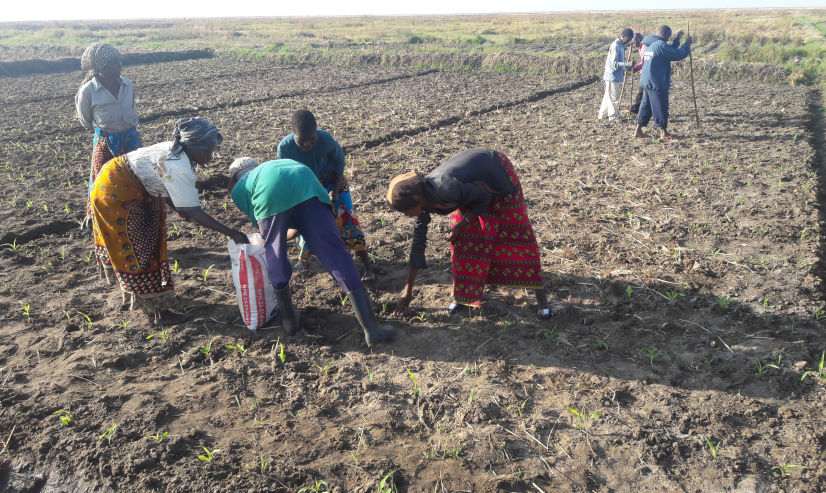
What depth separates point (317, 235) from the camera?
11.7ft

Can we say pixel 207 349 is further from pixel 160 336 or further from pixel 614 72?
pixel 614 72

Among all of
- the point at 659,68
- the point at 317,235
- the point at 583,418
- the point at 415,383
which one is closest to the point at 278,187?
the point at 317,235

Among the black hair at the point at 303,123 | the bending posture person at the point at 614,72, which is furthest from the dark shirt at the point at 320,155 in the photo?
the bending posture person at the point at 614,72

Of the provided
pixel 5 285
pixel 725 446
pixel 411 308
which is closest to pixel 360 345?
pixel 411 308

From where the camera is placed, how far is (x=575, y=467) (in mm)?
2855

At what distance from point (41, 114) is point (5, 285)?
10.0 metres

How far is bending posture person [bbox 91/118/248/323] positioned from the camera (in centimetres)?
359

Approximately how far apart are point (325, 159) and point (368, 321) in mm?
1322

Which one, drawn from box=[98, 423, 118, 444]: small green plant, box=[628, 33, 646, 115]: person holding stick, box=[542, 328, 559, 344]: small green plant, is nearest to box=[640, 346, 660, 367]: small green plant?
box=[542, 328, 559, 344]: small green plant

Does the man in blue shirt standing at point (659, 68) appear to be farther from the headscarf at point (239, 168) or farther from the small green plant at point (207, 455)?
the small green plant at point (207, 455)

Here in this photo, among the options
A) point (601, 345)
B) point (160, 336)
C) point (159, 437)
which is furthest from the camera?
point (160, 336)

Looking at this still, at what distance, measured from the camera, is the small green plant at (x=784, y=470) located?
109 inches

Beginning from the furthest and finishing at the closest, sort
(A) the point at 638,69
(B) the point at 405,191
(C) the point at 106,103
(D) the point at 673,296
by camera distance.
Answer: (A) the point at 638,69 → (C) the point at 106,103 → (D) the point at 673,296 → (B) the point at 405,191

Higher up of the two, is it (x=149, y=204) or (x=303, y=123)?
(x=303, y=123)
